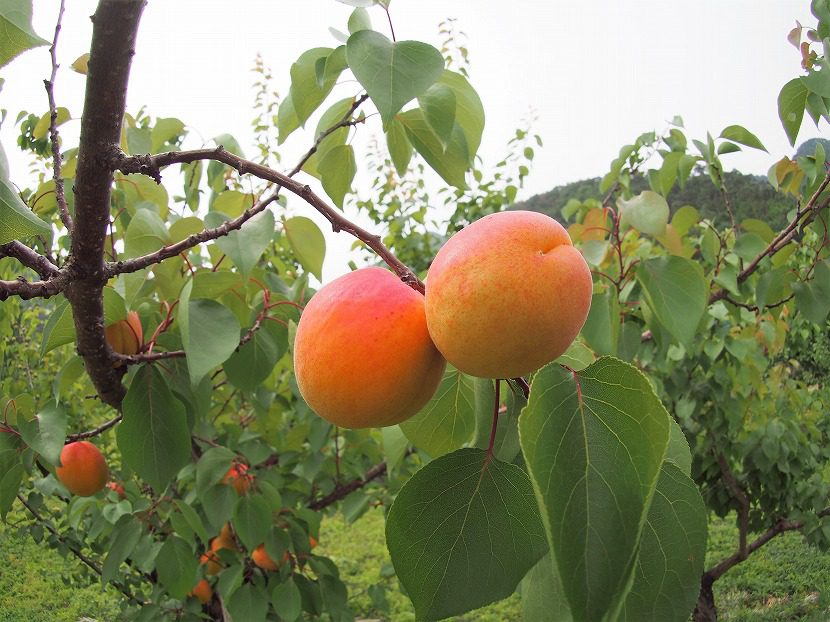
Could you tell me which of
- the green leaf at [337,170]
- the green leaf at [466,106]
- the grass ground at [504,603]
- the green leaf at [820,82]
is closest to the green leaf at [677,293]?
the green leaf at [820,82]

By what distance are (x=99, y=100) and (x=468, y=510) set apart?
421 mm

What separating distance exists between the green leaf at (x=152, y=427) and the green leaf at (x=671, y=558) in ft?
1.97

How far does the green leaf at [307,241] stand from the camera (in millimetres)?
1011

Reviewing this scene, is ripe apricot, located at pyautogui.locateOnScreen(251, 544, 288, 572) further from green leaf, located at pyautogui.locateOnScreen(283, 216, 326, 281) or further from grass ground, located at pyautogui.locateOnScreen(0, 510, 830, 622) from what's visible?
green leaf, located at pyautogui.locateOnScreen(283, 216, 326, 281)

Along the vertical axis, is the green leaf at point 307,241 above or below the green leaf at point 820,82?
below

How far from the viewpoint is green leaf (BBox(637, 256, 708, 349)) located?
1055 millimetres

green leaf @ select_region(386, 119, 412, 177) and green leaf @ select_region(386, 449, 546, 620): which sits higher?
green leaf @ select_region(386, 119, 412, 177)

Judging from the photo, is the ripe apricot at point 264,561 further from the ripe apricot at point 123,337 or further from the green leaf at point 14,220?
the green leaf at point 14,220

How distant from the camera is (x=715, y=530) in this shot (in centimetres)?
364

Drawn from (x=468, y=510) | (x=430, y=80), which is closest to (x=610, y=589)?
(x=468, y=510)

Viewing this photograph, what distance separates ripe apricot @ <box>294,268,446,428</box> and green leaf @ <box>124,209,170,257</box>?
0.56m

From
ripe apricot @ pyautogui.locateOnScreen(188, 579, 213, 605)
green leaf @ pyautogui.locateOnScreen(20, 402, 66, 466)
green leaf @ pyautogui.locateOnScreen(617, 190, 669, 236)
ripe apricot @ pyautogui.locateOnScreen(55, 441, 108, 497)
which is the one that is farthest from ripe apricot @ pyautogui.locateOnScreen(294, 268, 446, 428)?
ripe apricot @ pyautogui.locateOnScreen(188, 579, 213, 605)

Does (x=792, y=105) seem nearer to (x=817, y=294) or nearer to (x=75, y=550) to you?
(x=817, y=294)

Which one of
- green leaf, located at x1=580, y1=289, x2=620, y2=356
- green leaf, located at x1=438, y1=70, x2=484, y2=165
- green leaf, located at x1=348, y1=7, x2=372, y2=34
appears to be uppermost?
green leaf, located at x1=348, y1=7, x2=372, y2=34
